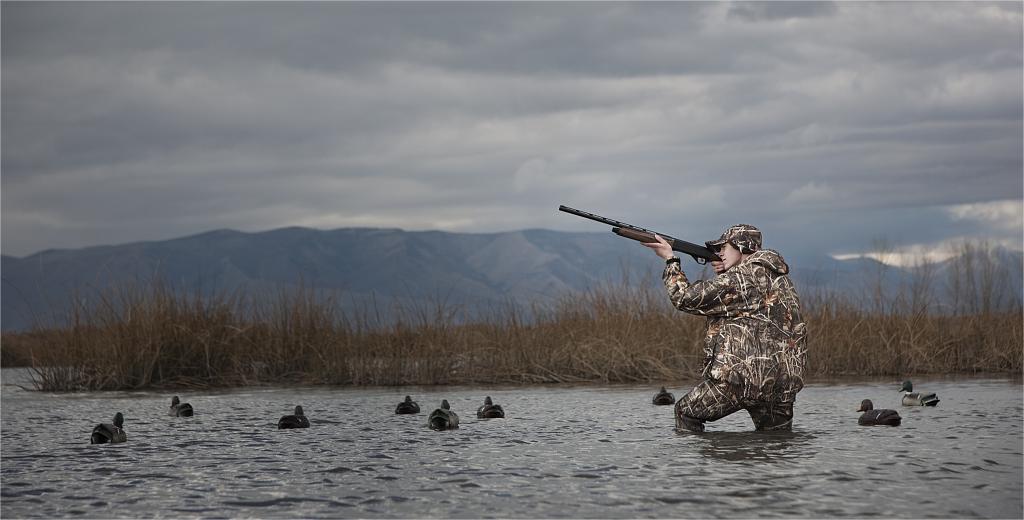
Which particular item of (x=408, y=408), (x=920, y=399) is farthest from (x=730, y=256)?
(x=408, y=408)

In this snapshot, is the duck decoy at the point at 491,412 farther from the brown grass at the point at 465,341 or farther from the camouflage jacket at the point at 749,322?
the brown grass at the point at 465,341

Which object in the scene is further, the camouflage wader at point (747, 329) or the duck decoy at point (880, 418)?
the duck decoy at point (880, 418)

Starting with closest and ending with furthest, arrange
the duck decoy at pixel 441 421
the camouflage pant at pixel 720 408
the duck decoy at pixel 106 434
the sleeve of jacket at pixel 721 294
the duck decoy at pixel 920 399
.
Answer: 1. the sleeve of jacket at pixel 721 294
2. the camouflage pant at pixel 720 408
3. the duck decoy at pixel 106 434
4. the duck decoy at pixel 441 421
5. the duck decoy at pixel 920 399

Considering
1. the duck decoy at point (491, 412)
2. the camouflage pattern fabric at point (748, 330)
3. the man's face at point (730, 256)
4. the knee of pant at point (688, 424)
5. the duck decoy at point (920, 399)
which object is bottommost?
the knee of pant at point (688, 424)

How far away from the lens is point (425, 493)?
7.95 metres

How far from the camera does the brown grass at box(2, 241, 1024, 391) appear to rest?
65.0ft

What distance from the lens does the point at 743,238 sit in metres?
10.2

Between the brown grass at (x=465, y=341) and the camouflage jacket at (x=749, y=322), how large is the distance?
9380 mm

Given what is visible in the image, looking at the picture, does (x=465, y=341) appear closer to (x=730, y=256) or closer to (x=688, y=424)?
(x=688, y=424)

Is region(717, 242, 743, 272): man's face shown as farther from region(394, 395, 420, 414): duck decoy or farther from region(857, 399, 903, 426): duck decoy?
region(394, 395, 420, 414): duck decoy

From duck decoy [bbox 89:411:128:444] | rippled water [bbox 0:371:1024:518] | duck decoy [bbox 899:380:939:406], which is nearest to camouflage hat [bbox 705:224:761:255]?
rippled water [bbox 0:371:1024:518]

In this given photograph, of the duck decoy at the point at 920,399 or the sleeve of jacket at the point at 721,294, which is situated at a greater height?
the sleeve of jacket at the point at 721,294

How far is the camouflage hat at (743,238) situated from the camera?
1012cm

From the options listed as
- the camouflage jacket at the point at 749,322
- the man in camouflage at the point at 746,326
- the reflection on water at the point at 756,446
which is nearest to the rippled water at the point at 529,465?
the reflection on water at the point at 756,446
